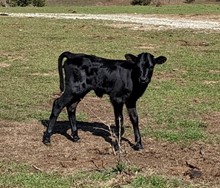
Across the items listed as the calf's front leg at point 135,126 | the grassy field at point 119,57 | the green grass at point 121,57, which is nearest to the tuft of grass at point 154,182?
the grassy field at point 119,57

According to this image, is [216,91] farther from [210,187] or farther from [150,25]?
[150,25]

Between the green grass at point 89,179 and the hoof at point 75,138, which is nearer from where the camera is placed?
the green grass at point 89,179

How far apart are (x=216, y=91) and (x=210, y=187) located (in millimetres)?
6238

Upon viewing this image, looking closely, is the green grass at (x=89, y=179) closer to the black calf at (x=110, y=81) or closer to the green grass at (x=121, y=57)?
the black calf at (x=110, y=81)

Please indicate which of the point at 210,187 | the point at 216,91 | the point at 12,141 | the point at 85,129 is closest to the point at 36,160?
the point at 12,141

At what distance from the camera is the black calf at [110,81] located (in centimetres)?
802

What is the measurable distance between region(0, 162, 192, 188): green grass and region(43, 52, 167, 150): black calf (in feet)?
3.54

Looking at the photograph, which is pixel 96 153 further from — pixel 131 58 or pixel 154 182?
pixel 154 182

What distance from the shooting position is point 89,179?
688 centimetres

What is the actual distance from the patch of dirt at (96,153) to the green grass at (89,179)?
0.79ft

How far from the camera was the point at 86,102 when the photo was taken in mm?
11562

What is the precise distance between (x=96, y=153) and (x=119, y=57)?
31.4ft

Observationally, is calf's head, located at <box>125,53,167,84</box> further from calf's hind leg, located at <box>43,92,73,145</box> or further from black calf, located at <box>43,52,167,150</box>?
calf's hind leg, located at <box>43,92,73,145</box>

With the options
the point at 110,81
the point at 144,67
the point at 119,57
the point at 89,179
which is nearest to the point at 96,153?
the point at 110,81
